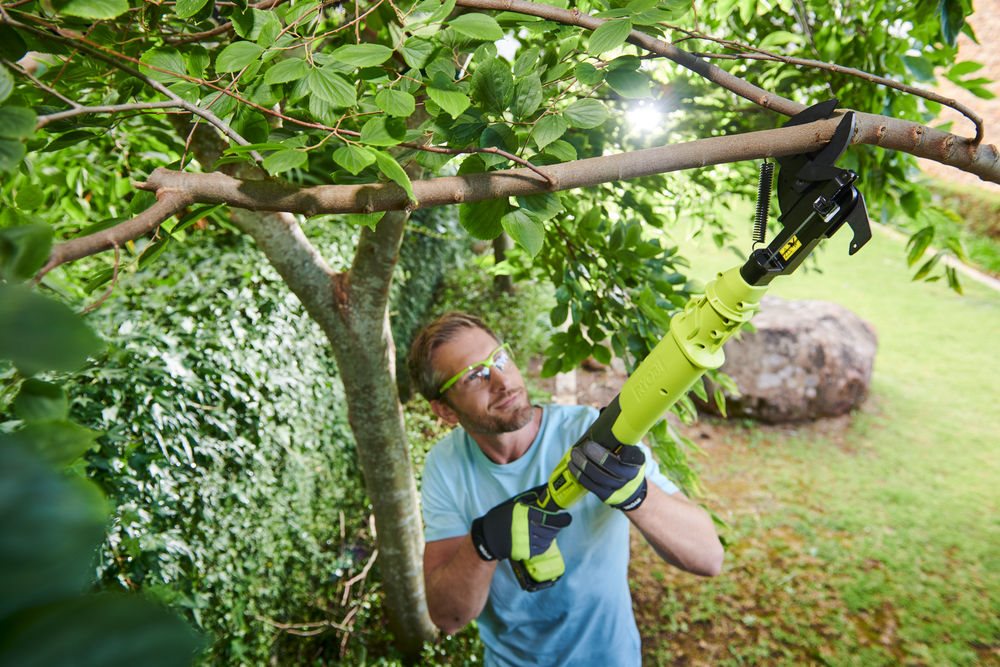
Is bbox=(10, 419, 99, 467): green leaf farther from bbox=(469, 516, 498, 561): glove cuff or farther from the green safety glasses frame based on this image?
the green safety glasses frame

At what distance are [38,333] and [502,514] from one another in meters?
1.79

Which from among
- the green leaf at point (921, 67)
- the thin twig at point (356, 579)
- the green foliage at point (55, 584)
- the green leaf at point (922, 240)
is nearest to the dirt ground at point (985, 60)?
the green leaf at point (921, 67)

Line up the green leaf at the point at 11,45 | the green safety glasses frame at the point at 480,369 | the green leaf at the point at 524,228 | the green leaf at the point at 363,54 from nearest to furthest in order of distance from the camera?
the green leaf at the point at 11,45
the green leaf at the point at 363,54
the green leaf at the point at 524,228
the green safety glasses frame at the point at 480,369

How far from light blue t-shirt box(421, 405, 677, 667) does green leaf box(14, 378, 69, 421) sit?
191 centimetres

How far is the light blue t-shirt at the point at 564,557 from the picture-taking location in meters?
2.31

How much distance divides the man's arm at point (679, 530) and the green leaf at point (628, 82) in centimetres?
146

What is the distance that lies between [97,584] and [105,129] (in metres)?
2.02

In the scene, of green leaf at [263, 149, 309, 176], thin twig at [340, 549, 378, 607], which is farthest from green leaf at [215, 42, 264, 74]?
thin twig at [340, 549, 378, 607]

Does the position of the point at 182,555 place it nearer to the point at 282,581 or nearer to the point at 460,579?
the point at 282,581

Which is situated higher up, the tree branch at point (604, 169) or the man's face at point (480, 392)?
the tree branch at point (604, 169)

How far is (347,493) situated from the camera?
16.7ft

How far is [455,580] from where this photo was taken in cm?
221

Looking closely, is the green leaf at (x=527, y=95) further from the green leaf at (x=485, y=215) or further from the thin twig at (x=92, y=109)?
the thin twig at (x=92, y=109)

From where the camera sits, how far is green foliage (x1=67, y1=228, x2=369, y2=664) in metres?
2.60
